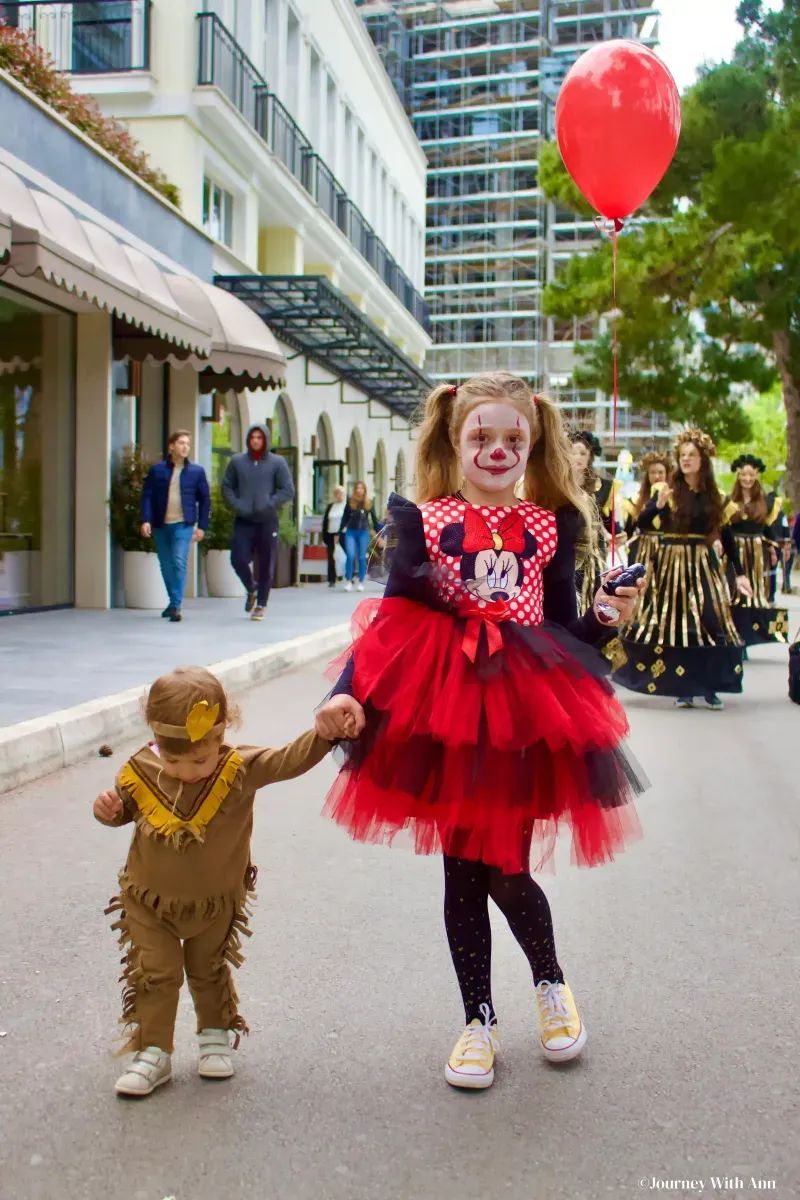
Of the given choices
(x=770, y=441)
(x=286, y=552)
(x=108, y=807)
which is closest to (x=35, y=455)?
(x=286, y=552)

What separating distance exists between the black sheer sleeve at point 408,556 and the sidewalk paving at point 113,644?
3.84m

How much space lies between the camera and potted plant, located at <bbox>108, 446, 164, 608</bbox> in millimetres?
14391

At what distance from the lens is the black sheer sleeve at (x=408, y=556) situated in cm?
290

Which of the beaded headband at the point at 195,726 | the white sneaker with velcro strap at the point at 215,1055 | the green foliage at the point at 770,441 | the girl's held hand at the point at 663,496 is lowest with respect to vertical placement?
the white sneaker with velcro strap at the point at 215,1055

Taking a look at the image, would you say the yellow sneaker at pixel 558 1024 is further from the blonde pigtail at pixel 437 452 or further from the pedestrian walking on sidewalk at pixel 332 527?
the pedestrian walking on sidewalk at pixel 332 527

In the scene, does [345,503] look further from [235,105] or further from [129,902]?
[129,902]

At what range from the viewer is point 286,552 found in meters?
22.1

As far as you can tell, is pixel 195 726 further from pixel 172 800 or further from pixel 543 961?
pixel 543 961

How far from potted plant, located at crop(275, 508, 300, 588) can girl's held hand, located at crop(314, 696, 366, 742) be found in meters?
18.3

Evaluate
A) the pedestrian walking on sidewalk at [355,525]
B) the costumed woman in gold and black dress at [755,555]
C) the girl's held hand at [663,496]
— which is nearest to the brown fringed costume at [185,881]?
the girl's held hand at [663,496]

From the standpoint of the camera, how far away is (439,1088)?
2666 mm

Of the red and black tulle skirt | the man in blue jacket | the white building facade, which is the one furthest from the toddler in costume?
the white building facade

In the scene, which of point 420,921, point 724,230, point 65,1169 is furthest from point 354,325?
point 65,1169

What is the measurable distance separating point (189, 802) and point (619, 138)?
4.01 m
